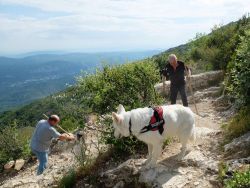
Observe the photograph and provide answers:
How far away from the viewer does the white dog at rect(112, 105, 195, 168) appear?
9.48 meters

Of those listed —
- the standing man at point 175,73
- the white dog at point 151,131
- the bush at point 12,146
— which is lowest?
the bush at point 12,146

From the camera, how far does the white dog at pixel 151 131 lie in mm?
9484

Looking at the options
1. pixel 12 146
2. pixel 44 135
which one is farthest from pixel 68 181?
pixel 12 146

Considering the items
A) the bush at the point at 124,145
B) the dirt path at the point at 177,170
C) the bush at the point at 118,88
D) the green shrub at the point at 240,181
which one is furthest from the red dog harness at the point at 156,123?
the bush at the point at 118,88

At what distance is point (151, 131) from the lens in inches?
377

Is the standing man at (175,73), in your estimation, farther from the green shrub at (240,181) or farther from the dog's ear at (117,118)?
the green shrub at (240,181)

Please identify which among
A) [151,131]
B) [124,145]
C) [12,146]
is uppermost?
[151,131]

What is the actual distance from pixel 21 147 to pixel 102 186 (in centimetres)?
726

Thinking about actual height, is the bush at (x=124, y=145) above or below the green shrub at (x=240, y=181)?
below

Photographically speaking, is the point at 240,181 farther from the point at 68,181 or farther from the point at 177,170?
the point at 68,181

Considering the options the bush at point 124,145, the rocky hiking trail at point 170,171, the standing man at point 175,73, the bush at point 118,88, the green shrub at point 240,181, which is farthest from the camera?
the standing man at point 175,73

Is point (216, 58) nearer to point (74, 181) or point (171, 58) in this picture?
point (171, 58)

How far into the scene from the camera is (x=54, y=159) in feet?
51.6

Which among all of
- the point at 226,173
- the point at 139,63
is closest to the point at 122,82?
the point at 139,63
